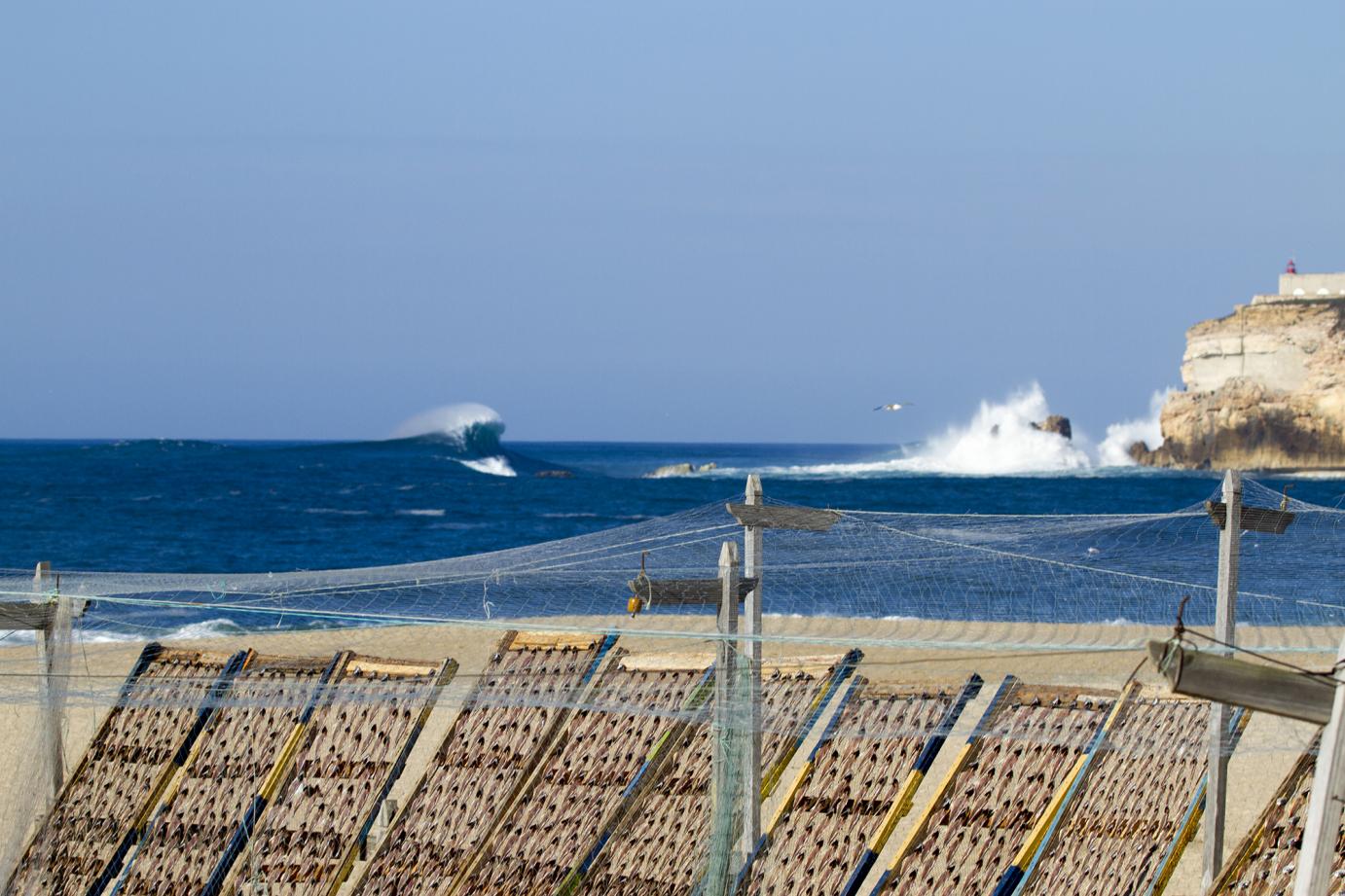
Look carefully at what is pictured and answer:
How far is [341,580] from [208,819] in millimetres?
1185

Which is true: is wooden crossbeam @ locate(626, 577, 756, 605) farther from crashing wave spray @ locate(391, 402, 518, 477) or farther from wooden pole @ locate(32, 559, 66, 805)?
crashing wave spray @ locate(391, 402, 518, 477)

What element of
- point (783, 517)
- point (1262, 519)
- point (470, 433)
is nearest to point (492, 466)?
point (470, 433)

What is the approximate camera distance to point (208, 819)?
22.8ft

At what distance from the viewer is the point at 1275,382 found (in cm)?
6128

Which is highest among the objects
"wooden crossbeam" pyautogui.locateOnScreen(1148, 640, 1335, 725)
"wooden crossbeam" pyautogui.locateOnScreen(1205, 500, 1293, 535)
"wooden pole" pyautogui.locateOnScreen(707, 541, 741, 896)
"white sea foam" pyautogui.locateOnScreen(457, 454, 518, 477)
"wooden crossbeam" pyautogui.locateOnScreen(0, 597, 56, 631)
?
"white sea foam" pyautogui.locateOnScreen(457, 454, 518, 477)

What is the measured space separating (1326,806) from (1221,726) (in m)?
2.81

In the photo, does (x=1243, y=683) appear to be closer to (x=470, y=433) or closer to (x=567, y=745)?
(x=567, y=745)

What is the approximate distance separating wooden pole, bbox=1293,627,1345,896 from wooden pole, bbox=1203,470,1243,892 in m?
2.63

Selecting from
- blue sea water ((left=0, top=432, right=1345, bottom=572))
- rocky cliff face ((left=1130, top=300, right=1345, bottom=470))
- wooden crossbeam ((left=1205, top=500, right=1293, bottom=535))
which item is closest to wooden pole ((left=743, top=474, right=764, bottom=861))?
wooden crossbeam ((left=1205, top=500, right=1293, bottom=535))

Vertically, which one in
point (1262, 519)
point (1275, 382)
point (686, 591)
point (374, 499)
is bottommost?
point (686, 591)

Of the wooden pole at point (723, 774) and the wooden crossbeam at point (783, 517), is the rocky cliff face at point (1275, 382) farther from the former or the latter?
the wooden pole at point (723, 774)

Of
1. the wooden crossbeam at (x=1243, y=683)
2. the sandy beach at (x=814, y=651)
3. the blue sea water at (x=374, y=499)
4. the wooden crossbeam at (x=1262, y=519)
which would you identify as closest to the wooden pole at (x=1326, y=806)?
the wooden crossbeam at (x=1243, y=683)

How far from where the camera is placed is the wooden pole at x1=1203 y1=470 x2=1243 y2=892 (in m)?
6.11

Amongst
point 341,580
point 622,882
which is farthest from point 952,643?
point 341,580
